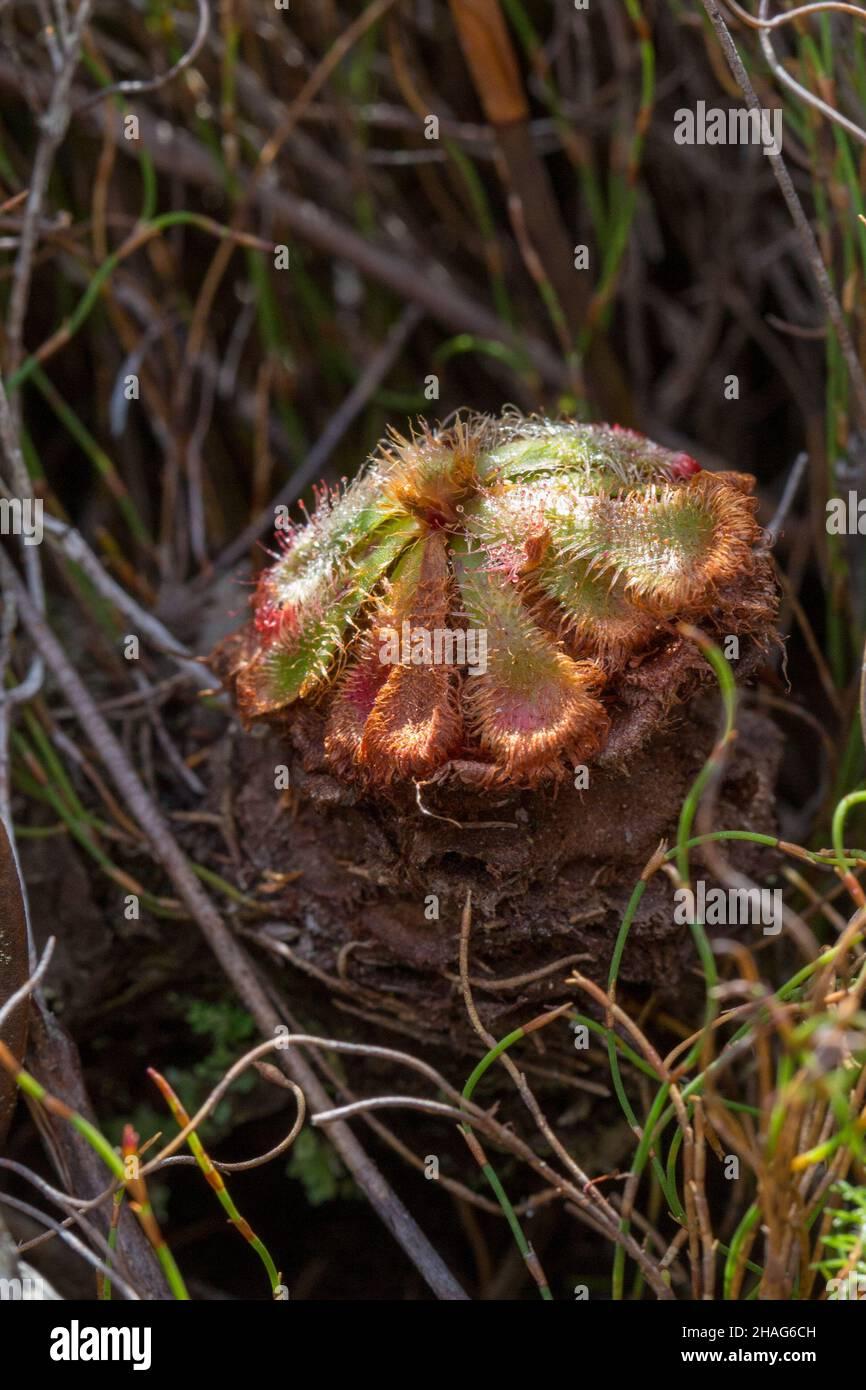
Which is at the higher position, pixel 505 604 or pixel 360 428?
pixel 360 428

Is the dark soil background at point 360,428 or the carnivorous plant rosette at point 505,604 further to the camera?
the dark soil background at point 360,428

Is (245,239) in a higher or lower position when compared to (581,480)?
higher

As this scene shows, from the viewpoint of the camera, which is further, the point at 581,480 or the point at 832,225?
the point at 832,225

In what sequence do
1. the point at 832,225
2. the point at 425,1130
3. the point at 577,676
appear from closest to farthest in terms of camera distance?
the point at 577,676 < the point at 425,1130 < the point at 832,225

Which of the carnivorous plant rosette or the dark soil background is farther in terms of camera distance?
the dark soil background

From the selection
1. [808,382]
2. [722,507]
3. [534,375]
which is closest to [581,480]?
[722,507]

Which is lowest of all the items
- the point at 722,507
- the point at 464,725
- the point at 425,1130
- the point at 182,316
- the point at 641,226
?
the point at 425,1130

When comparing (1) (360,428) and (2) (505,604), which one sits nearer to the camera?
(2) (505,604)

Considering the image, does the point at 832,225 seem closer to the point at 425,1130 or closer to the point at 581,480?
the point at 581,480
